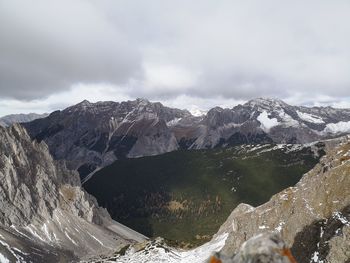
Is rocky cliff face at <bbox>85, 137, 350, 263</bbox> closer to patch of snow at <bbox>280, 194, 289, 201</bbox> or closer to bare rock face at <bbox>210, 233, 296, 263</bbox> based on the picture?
patch of snow at <bbox>280, 194, 289, 201</bbox>

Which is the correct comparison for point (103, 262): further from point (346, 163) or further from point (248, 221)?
point (346, 163)

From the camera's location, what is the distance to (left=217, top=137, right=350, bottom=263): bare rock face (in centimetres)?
6381

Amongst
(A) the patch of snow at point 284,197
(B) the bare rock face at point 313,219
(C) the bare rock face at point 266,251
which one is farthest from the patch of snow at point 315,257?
(C) the bare rock face at point 266,251

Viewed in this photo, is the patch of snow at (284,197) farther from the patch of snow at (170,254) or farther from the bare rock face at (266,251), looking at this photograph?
the bare rock face at (266,251)

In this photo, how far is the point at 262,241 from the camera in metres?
20.1

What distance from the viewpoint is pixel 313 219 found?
7506 cm

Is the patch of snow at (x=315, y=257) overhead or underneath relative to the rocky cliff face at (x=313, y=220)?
underneath

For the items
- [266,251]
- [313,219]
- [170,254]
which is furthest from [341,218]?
[170,254]

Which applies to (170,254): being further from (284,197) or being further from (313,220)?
(313,220)

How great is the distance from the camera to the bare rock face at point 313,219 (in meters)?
63.8

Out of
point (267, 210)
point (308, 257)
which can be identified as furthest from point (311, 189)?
point (308, 257)

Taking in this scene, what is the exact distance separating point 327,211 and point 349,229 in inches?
501

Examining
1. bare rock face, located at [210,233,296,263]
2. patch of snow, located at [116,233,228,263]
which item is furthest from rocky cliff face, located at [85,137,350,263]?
bare rock face, located at [210,233,296,263]

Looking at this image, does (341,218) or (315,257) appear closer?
(315,257)
